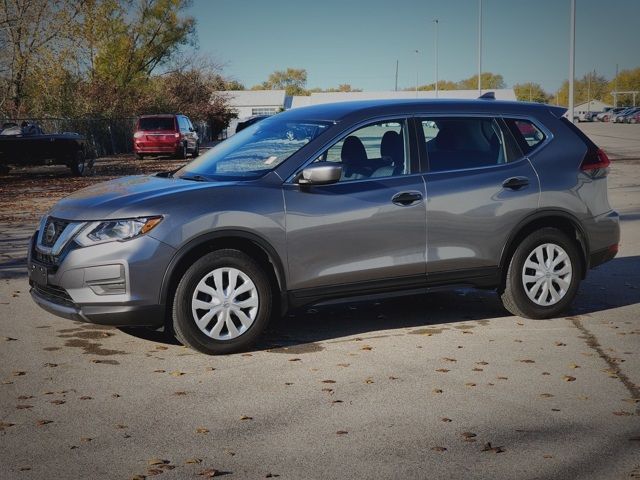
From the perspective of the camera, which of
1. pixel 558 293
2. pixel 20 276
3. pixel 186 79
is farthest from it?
pixel 186 79

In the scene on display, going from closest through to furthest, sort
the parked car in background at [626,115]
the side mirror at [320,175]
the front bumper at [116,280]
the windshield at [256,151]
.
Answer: the front bumper at [116,280] → the side mirror at [320,175] → the windshield at [256,151] → the parked car in background at [626,115]

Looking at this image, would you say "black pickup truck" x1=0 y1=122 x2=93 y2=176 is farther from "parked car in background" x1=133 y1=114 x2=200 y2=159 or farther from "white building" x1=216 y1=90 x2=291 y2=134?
"white building" x1=216 y1=90 x2=291 y2=134

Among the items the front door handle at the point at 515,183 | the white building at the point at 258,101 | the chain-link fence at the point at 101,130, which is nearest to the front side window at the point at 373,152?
the front door handle at the point at 515,183

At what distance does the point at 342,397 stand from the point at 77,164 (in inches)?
877

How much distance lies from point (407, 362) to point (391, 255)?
977mm

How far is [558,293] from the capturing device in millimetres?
7691

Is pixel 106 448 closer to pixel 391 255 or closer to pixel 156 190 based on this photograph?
pixel 156 190

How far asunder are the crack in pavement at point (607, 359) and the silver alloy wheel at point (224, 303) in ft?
8.14

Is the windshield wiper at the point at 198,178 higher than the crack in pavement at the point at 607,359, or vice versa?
the windshield wiper at the point at 198,178

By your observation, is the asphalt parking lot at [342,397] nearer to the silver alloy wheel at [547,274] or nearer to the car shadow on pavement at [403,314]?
the car shadow on pavement at [403,314]

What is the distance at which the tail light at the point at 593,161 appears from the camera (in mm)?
7766

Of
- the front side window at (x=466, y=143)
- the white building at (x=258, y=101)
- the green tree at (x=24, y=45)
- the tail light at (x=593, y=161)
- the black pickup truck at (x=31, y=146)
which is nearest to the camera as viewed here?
the front side window at (x=466, y=143)

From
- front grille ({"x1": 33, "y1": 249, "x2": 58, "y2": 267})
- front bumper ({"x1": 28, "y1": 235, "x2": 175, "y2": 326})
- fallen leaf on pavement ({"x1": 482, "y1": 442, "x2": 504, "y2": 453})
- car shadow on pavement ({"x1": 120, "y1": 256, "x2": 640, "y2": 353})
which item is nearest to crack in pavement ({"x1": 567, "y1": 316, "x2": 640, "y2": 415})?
car shadow on pavement ({"x1": 120, "y1": 256, "x2": 640, "y2": 353})

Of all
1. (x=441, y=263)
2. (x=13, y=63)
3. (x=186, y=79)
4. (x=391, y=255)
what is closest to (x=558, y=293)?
(x=441, y=263)
